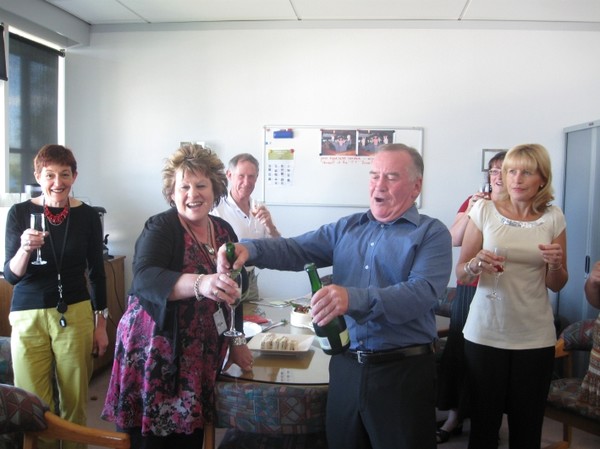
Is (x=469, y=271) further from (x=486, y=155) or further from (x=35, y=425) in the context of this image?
(x=486, y=155)

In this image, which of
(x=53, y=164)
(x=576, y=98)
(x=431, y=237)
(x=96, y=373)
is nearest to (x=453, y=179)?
(x=576, y=98)

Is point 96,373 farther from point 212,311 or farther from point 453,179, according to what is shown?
point 453,179

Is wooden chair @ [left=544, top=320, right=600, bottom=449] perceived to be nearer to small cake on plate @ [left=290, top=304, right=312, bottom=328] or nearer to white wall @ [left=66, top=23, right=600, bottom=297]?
small cake on plate @ [left=290, top=304, right=312, bottom=328]

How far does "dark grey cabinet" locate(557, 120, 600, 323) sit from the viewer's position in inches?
139

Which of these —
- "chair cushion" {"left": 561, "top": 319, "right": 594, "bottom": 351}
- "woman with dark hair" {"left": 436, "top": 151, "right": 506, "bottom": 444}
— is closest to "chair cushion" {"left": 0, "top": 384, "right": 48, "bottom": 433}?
"woman with dark hair" {"left": 436, "top": 151, "right": 506, "bottom": 444}

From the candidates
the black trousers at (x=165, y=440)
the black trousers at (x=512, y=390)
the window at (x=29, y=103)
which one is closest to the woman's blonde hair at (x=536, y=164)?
the black trousers at (x=512, y=390)

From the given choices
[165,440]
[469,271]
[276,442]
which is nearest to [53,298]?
[165,440]

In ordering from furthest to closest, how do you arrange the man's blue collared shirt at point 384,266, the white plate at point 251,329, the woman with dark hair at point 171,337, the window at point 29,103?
the window at point 29,103, the white plate at point 251,329, the woman with dark hair at point 171,337, the man's blue collared shirt at point 384,266

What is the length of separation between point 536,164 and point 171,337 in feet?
5.17

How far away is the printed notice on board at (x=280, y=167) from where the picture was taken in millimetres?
4176

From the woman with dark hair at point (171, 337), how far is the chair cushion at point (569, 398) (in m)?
1.75

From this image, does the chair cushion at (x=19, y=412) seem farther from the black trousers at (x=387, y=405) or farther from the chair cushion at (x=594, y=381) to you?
the chair cushion at (x=594, y=381)

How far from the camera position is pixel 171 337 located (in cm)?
160

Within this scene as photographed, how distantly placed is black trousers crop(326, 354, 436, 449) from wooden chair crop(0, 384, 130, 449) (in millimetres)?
688
